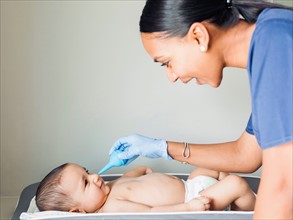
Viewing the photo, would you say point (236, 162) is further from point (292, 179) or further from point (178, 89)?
point (178, 89)

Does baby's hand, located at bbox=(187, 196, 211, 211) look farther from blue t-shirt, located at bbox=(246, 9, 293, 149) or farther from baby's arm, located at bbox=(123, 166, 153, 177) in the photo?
blue t-shirt, located at bbox=(246, 9, 293, 149)

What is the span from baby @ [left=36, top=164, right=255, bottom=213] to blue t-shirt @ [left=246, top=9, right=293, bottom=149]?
32.4 inches

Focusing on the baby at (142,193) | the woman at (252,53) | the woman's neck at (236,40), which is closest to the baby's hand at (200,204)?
the baby at (142,193)

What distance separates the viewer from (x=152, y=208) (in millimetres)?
1734

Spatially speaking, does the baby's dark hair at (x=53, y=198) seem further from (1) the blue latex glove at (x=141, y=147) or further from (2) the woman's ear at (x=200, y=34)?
(2) the woman's ear at (x=200, y=34)

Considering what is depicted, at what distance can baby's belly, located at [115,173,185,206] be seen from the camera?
1.80 metres

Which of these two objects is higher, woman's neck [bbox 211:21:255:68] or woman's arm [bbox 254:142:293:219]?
woman's neck [bbox 211:21:255:68]

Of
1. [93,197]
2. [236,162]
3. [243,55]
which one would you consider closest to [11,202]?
[93,197]

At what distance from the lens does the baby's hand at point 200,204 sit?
5.43ft

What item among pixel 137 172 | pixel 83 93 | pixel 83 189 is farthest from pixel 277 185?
pixel 83 93

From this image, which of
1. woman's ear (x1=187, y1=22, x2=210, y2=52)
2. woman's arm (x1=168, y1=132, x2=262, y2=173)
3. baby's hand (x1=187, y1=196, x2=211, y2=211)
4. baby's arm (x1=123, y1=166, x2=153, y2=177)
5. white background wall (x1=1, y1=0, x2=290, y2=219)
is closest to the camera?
woman's ear (x1=187, y1=22, x2=210, y2=52)

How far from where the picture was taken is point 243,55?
107 centimetres

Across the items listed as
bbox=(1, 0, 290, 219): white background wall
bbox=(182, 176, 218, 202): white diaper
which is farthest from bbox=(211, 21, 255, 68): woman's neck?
bbox=(1, 0, 290, 219): white background wall

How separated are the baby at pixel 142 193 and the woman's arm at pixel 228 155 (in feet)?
0.48
